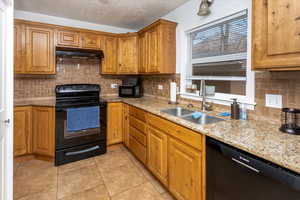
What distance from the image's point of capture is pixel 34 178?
209cm

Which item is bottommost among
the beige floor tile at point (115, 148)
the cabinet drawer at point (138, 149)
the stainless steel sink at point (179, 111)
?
the beige floor tile at point (115, 148)

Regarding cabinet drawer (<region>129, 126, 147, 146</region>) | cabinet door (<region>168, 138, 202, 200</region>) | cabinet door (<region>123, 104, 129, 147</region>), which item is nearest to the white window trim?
cabinet door (<region>168, 138, 202, 200</region>)

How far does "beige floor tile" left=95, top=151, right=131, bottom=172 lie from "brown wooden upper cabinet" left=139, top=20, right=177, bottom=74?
5.06 feet

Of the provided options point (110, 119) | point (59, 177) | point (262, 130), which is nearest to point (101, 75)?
point (110, 119)

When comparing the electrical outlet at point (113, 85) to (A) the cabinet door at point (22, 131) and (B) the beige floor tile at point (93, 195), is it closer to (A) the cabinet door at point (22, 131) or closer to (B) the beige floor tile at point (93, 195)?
(A) the cabinet door at point (22, 131)

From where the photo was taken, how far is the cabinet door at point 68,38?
9.12 ft

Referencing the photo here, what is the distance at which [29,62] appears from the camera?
2617 mm

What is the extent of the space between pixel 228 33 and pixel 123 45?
2063 millimetres

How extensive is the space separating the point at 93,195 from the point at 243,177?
5.16 ft

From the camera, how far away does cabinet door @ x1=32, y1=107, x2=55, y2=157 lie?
8.05ft

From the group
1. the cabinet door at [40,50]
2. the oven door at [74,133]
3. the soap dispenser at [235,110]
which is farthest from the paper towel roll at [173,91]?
the cabinet door at [40,50]

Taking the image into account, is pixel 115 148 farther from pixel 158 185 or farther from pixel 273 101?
pixel 273 101

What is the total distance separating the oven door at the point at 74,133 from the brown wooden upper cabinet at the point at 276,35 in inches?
91.4

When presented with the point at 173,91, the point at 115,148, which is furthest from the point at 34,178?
the point at 173,91
